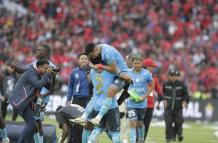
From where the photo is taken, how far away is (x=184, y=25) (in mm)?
42188

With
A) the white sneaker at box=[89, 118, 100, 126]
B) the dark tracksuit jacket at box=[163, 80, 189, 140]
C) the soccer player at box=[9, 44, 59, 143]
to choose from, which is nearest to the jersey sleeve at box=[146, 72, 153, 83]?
the soccer player at box=[9, 44, 59, 143]

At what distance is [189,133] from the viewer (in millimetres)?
27906

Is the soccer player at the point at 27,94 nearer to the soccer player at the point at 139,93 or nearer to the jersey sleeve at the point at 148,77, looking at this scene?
the soccer player at the point at 139,93

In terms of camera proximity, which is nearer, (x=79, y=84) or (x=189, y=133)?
(x=79, y=84)

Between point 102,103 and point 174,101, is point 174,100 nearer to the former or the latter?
point 174,101

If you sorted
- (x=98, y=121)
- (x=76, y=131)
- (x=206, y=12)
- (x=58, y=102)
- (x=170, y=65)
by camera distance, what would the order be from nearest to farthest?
(x=98, y=121)
(x=76, y=131)
(x=58, y=102)
(x=170, y=65)
(x=206, y=12)

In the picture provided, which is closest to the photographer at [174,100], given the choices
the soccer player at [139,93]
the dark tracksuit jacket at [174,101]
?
the dark tracksuit jacket at [174,101]

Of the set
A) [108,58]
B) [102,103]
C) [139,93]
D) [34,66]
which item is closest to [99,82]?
[102,103]

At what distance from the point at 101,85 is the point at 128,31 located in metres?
26.2

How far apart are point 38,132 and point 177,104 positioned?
8.65 metres

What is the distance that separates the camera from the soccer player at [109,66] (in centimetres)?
1478

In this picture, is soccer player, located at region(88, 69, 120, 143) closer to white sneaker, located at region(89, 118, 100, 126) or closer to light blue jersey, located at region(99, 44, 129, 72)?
light blue jersey, located at region(99, 44, 129, 72)

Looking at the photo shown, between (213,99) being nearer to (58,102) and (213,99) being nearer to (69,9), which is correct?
(58,102)

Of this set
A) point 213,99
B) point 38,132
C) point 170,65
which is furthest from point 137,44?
point 38,132
